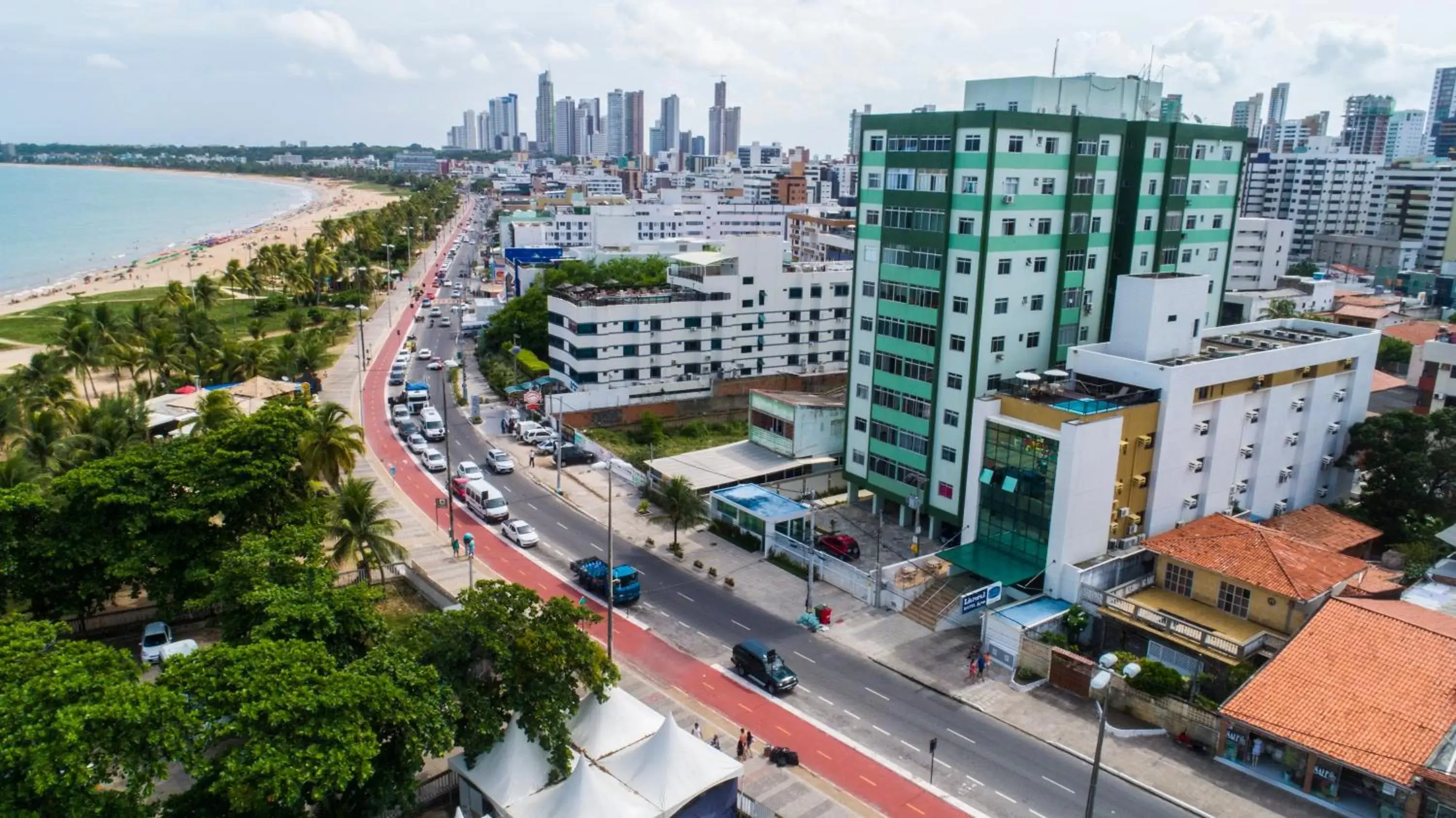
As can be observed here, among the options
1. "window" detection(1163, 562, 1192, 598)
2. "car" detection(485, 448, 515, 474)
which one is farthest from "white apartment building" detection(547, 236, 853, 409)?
"window" detection(1163, 562, 1192, 598)

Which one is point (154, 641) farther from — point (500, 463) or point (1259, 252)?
point (1259, 252)

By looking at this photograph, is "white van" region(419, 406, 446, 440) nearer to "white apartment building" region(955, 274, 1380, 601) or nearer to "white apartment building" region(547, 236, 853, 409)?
"white apartment building" region(547, 236, 853, 409)

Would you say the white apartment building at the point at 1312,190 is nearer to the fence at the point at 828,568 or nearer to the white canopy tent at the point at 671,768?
the fence at the point at 828,568

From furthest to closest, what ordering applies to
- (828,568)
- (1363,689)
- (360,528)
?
(828,568), (360,528), (1363,689)

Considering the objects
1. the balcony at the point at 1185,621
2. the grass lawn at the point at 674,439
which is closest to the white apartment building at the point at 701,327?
the grass lawn at the point at 674,439

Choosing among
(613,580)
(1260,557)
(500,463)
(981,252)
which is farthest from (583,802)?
(500,463)

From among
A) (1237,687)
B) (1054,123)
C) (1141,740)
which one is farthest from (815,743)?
(1054,123)
